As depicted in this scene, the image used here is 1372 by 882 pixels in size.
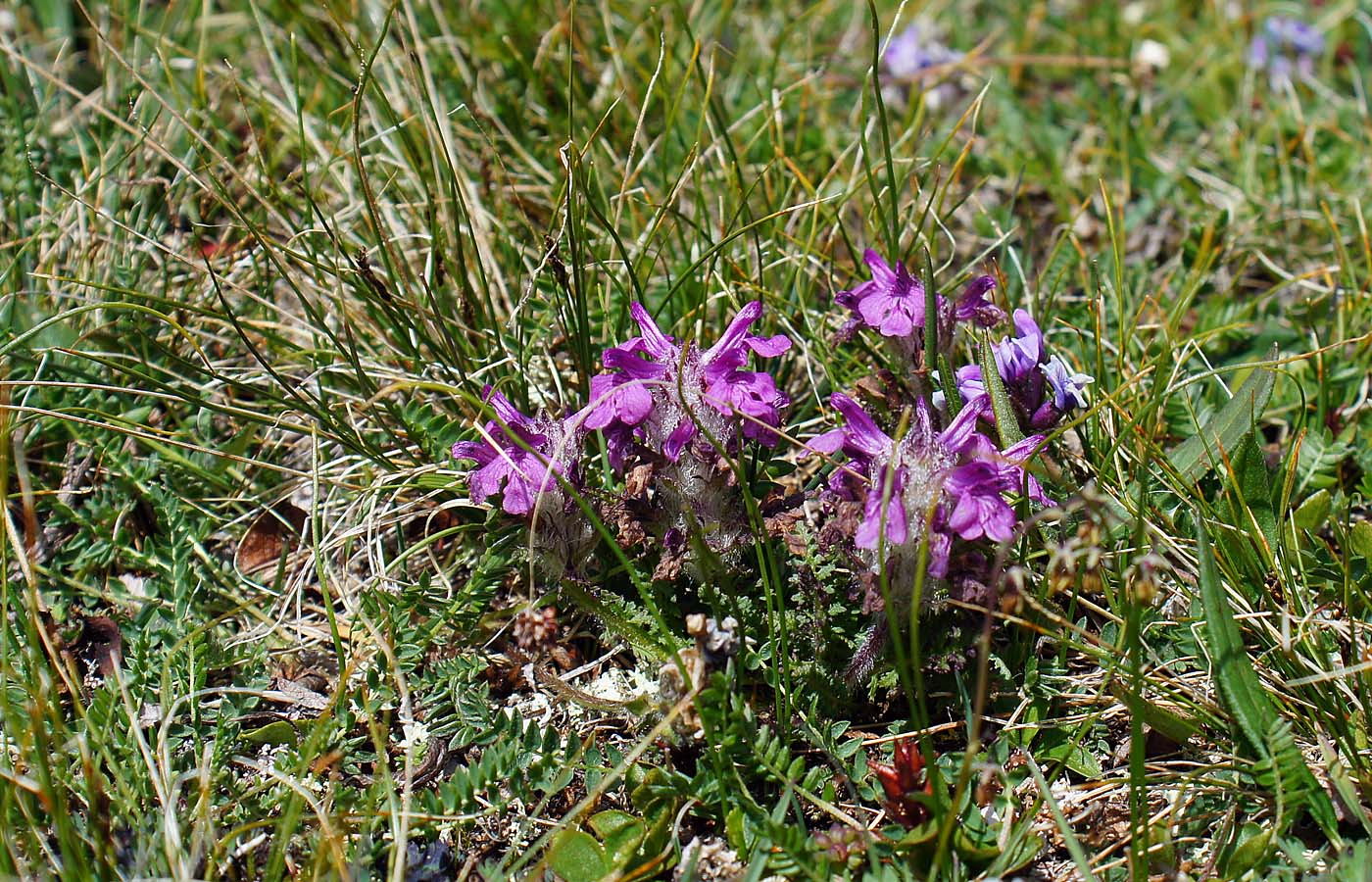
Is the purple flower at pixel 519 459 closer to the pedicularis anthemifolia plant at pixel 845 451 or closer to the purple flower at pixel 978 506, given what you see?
the pedicularis anthemifolia plant at pixel 845 451

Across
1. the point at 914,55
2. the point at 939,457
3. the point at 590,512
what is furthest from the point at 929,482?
the point at 914,55

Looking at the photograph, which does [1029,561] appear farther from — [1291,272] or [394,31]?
[394,31]

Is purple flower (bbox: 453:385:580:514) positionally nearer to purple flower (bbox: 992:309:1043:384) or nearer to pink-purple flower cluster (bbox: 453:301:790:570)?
pink-purple flower cluster (bbox: 453:301:790:570)

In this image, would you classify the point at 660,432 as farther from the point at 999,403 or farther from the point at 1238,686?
the point at 1238,686

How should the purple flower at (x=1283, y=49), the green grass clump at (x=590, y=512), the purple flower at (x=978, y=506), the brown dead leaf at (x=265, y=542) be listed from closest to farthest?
1. the purple flower at (x=978, y=506)
2. the green grass clump at (x=590, y=512)
3. the brown dead leaf at (x=265, y=542)
4. the purple flower at (x=1283, y=49)

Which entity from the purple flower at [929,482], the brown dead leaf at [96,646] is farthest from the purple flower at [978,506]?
the brown dead leaf at [96,646]
